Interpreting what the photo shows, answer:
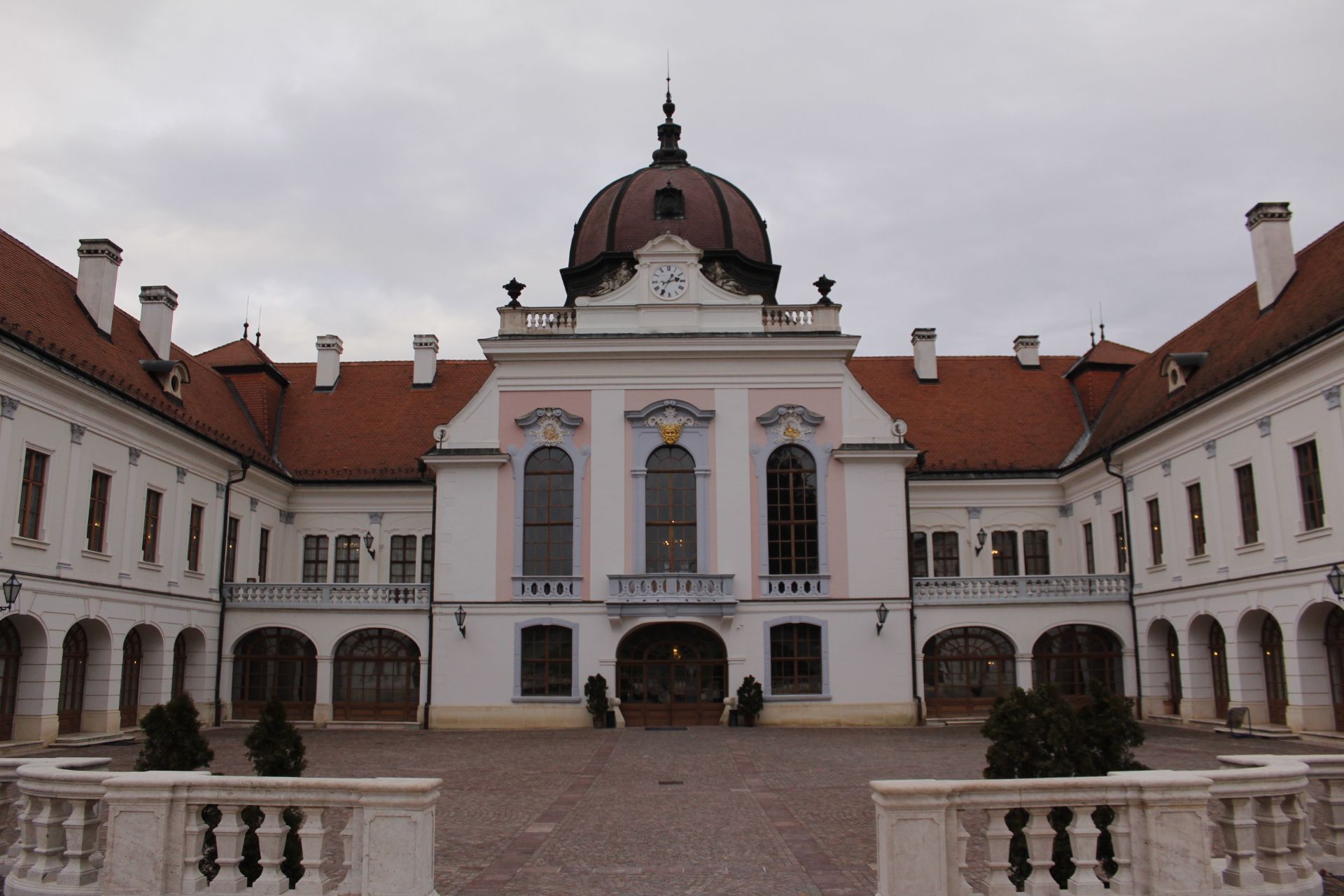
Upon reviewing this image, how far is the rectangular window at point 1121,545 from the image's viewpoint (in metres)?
31.0

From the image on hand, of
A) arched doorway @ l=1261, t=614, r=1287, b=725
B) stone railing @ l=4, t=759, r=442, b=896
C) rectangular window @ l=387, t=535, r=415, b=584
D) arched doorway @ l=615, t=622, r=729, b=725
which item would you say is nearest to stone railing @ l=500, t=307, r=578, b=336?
rectangular window @ l=387, t=535, r=415, b=584

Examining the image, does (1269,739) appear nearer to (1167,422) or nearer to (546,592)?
(1167,422)

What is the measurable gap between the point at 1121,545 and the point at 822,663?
9131 mm

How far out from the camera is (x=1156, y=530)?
29.3 meters

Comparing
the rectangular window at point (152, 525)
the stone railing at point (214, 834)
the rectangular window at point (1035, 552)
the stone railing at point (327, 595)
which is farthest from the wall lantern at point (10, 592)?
the rectangular window at point (1035, 552)

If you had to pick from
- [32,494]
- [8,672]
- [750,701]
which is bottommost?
[750,701]

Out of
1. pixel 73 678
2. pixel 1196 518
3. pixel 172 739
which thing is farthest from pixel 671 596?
pixel 172 739

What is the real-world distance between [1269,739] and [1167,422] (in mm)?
7863

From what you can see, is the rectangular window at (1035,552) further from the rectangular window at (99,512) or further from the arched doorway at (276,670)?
the rectangular window at (99,512)

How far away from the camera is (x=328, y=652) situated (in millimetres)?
30281

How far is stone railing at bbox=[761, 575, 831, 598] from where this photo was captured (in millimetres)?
29438

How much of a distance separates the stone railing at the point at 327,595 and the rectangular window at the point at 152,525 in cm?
378

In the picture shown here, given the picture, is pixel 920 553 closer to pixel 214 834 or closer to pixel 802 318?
pixel 802 318

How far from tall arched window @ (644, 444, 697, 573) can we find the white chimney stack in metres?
13.3
